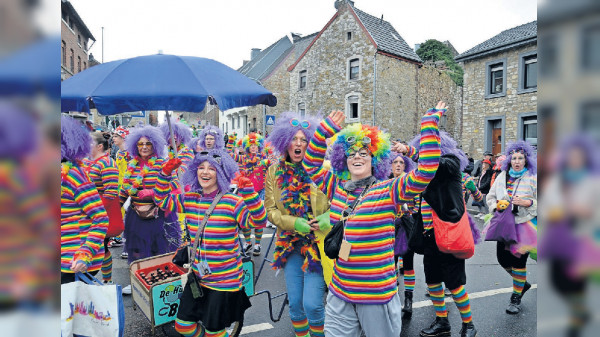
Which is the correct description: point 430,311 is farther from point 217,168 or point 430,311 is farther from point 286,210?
point 217,168

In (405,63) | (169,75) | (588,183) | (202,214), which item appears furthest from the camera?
(405,63)

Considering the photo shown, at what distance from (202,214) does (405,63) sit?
82.0ft

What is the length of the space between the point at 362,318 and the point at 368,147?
1.14 metres

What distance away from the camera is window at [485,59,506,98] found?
19047 millimetres

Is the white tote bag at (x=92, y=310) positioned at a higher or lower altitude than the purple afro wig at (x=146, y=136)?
lower

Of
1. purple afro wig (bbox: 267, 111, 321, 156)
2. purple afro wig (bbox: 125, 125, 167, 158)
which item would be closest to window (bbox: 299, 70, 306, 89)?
purple afro wig (bbox: 125, 125, 167, 158)

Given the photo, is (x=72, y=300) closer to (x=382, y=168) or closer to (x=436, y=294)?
(x=382, y=168)

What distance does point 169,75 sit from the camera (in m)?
3.70

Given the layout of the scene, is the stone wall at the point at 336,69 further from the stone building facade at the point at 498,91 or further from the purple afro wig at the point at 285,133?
the purple afro wig at the point at 285,133

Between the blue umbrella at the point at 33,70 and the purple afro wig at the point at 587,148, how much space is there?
Answer: 599mm

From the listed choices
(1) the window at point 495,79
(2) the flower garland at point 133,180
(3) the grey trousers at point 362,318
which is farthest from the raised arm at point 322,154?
(1) the window at point 495,79

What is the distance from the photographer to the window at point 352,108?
2581 centimetres

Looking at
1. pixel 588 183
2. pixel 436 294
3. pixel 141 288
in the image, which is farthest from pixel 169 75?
pixel 588 183

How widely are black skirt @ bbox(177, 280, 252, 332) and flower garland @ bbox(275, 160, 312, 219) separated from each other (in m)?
0.81
